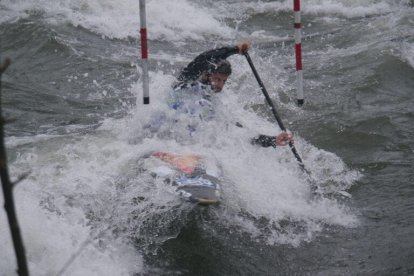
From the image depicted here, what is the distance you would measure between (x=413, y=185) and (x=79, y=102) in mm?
4570

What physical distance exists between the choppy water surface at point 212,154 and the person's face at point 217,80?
1.27ft

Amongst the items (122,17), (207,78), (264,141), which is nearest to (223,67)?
(207,78)

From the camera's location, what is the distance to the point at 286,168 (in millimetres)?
6270

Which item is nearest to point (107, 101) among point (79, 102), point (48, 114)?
point (79, 102)

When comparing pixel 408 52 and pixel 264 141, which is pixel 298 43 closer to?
pixel 264 141

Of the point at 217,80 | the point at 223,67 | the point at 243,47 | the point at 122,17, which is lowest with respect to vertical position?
the point at 217,80

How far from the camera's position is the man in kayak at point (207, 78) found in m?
5.78

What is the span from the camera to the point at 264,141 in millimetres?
5859

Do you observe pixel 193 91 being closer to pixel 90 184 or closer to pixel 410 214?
pixel 90 184

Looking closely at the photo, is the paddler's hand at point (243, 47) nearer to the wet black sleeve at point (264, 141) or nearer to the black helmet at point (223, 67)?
the black helmet at point (223, 67)

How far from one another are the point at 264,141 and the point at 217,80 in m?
0.78

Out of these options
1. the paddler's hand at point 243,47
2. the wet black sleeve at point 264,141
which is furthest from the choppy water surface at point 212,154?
the paddler's hand at point 243,47

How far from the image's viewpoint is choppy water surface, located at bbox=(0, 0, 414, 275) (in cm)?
468

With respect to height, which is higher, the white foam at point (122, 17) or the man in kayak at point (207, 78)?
the white foam at point (122, 17)
